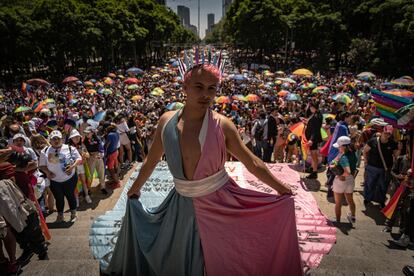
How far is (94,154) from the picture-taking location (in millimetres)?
6426

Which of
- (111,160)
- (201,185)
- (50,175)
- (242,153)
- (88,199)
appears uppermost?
(242,153)

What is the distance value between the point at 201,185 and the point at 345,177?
3.09 m

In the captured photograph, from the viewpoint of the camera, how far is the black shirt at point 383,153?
538 cm

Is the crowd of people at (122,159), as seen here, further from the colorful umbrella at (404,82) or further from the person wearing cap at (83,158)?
the colorful umbrella at (404,82)

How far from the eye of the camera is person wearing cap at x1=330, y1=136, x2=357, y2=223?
15.8ft

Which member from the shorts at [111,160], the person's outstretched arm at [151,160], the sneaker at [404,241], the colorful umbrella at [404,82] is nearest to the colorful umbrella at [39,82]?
the shorts at [111,160]

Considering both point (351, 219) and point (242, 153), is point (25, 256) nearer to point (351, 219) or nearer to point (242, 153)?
point (242, 153)

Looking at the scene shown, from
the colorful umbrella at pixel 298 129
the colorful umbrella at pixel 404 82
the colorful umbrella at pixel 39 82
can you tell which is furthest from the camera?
the colorful umbrella at pixel 39 82

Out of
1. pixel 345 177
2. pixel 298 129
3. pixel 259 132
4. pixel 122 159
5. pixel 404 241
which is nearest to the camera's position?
pixel 404 241

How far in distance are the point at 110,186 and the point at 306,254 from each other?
186 inches

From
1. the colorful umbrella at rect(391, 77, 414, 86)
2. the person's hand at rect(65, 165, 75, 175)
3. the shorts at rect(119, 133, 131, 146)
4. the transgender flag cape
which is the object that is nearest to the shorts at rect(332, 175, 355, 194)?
the transgender flag cape

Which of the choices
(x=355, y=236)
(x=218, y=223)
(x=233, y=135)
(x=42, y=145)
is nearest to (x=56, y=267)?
(x=218, y=223)

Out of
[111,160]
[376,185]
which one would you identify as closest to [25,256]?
[111,160]

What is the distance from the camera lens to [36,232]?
3.63 m
